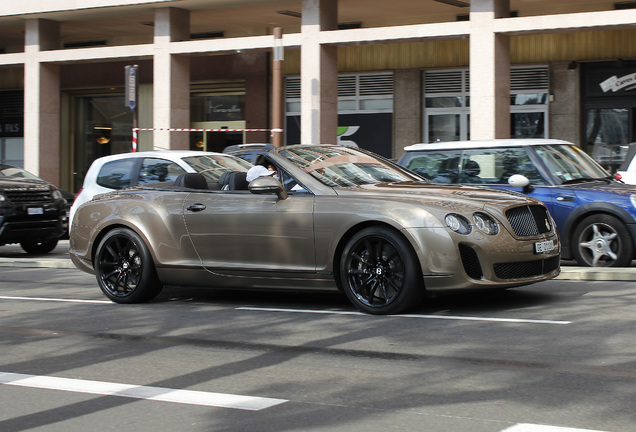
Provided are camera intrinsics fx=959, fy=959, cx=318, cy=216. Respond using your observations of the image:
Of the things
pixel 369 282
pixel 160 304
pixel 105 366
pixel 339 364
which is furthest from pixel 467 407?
pixel 160 304

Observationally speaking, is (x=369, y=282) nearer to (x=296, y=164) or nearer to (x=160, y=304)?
(x=296, y=164)

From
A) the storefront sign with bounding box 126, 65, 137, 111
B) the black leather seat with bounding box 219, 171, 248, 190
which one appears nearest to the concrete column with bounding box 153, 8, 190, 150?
the storefront sign with bounding box 126, 65, 137, 111

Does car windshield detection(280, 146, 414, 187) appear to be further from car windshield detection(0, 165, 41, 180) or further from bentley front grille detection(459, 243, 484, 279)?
car windshield detection(0, 165, 41, 180)

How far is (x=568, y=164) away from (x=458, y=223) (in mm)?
4775

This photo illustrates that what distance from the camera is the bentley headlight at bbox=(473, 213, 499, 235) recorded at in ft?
25.8

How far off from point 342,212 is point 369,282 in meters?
0.64

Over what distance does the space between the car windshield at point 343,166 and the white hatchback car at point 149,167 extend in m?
3.01

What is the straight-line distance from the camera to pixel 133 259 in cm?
966

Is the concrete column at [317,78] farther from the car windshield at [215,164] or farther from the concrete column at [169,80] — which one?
the car windshield at [215,164]

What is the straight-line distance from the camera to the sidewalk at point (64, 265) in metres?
10.3

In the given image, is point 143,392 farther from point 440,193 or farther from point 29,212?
point 29,212

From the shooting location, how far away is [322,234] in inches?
329

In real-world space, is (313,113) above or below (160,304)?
above

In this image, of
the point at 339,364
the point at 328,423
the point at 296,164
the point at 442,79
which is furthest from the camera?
the point at 442,79
